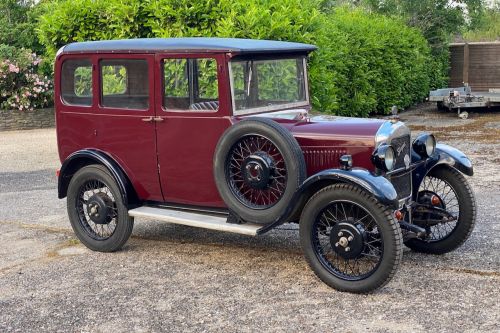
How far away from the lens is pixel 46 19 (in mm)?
10578

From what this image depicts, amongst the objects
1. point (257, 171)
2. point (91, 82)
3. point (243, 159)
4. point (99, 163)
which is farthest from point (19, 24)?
point (257, 171)

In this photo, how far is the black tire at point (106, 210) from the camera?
5.84 metres

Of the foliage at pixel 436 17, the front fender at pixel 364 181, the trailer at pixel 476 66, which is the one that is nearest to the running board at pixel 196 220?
the front fender at pixel 364 181

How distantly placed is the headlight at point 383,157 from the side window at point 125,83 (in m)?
2.00

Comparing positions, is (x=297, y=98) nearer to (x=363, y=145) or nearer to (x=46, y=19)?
(x=363, y=145)

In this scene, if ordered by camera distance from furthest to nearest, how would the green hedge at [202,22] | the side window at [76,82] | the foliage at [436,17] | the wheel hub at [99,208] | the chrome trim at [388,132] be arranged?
the foliage at [436,17] < the green hedge at [202,22] < the side window at [76,82] < the wheel hub at [99,208] < the chrome trim at [388,132]

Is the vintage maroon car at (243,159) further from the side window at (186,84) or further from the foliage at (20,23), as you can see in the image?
the foliage at (20,23)

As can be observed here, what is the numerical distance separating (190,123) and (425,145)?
6.29 ft

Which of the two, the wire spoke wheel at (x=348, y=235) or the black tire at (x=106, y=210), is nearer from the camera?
the wire spoke wheel at (x=348, y=235)

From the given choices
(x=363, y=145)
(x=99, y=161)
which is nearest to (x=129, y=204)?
(x=99, y=161)

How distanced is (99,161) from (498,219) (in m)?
3.87

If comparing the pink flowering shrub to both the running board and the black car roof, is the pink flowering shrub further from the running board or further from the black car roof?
the running board

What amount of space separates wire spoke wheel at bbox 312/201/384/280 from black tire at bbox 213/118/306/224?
0.32m

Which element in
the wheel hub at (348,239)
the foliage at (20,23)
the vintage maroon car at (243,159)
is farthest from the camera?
the foliage at (20,23)
